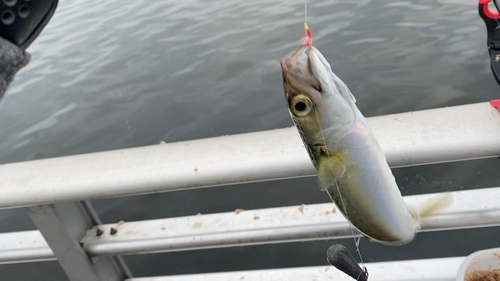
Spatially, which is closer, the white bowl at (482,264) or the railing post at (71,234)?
the white bowl at (482,264)

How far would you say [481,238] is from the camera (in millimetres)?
3074

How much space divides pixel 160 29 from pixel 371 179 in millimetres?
8780

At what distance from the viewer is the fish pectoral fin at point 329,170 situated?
123 cm

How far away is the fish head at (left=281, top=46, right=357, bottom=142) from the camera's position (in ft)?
3.43

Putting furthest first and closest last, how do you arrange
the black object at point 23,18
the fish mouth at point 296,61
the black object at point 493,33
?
the black object at point 493,33, the fish mouth at point 296,61, the black object at point 23,18

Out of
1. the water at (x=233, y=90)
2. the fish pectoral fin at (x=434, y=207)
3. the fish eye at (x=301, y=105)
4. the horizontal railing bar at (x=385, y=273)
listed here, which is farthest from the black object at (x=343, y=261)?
the water at (x=233, y=90)

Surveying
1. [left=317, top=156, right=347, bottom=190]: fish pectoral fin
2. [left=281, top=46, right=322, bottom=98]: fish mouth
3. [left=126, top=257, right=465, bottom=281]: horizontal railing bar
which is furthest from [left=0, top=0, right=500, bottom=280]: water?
[left=281, top=46, right=322, bottom=98]: fish mouth

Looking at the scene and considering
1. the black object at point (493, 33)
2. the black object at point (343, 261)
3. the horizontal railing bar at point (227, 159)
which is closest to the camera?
the black object at point (343, 261)

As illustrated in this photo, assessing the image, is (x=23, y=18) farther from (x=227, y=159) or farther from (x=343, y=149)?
(x=227, y=159)

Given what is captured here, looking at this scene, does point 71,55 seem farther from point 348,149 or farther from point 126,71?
point 348,149

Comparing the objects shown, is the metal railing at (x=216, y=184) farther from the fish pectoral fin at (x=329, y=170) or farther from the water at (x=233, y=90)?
the water at (x=233, y=90)

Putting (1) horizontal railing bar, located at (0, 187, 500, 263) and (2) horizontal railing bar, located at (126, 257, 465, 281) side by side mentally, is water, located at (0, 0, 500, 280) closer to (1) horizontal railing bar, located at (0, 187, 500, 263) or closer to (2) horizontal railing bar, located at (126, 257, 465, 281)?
(2) horizontal railing bar, located at (126, 257, 465, 281)

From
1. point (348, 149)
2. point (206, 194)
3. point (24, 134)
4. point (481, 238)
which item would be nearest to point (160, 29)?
point (24, 134)

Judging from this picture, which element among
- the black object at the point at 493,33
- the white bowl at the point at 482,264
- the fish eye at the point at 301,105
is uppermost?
the fish eye at the point at 301,105
